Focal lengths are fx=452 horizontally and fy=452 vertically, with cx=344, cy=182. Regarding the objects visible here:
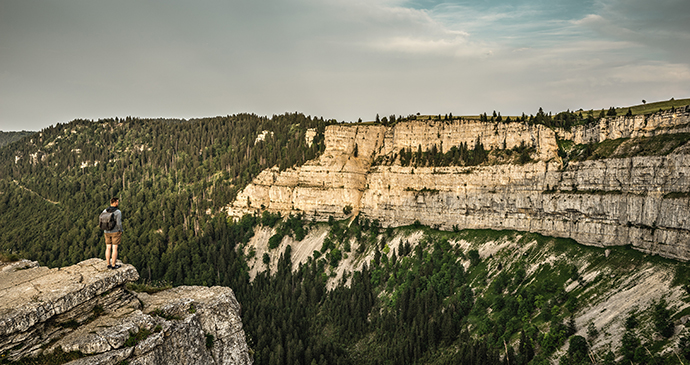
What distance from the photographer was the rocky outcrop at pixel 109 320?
856 inches

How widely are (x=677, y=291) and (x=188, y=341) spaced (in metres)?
66.5

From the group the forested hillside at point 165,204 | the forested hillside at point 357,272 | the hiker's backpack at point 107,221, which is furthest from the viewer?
the forested hillside at point 165,204

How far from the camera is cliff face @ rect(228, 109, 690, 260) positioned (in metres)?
76.2

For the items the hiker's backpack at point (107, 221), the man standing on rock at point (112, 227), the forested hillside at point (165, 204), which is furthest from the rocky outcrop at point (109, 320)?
the forested hillside at point (165, 204)

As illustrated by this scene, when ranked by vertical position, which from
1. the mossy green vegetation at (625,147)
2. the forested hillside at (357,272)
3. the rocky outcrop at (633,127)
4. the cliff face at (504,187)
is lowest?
the forested hillside at (357,272)

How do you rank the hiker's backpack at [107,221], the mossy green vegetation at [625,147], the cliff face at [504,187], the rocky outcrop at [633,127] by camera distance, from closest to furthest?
the hiker's backpack at [107,221], the cliff face at [504,187], the mossy green vegetation at [625,147], the rocky outcrop at [633,127]

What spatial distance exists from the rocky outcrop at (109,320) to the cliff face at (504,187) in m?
71.8

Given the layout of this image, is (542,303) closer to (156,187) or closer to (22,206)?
(156,187)

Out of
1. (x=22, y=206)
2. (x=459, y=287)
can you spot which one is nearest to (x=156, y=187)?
(x=22, y=206)

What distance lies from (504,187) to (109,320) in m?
97.1

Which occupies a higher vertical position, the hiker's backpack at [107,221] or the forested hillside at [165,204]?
the hiker's backpack at [107,221]

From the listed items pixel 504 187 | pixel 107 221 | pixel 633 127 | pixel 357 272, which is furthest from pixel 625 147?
pixel 107 221

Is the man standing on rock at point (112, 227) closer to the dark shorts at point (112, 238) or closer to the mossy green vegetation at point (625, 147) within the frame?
the dark shorts at point (112, 238)

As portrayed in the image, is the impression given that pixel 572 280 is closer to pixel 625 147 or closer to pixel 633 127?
pixel 625 147
